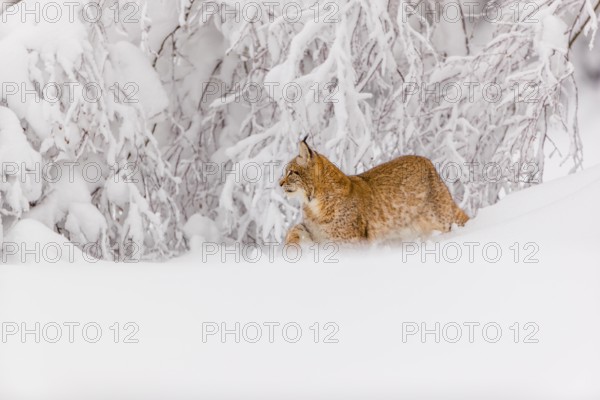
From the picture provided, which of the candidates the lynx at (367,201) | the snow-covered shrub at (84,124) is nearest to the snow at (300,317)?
the lynx at (367,201)

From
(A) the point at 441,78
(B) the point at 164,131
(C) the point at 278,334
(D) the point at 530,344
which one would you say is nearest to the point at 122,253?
(B) the point at 164,131

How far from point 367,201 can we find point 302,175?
0.44 meters

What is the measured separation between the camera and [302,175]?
539 centimetres

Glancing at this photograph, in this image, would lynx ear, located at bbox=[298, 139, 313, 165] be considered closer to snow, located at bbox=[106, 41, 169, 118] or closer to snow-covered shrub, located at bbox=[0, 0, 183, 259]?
snow-covered shrub, located at bbox=[0, 0, 183, 259]

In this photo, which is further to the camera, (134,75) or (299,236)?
(134,75)


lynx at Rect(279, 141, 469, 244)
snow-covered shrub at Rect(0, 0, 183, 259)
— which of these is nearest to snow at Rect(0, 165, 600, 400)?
lynx at Rect(279, 141, 469, 244)

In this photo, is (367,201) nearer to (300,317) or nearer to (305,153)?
(305,153)

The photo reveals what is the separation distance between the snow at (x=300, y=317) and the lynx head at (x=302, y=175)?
36.8 inches

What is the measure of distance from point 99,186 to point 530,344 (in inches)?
177

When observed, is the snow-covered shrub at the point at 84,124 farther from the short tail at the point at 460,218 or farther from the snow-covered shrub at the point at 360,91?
the short tail at the point at 460,218

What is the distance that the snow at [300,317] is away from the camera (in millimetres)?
3646

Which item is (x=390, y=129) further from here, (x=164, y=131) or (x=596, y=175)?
(x=596, y=175)

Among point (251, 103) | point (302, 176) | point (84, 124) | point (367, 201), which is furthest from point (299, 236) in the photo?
point (251, 103)

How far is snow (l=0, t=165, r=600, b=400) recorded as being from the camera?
3.65 m
